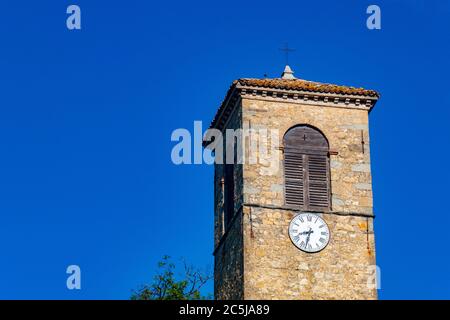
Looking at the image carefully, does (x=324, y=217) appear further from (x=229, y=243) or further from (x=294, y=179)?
(x=229, y=243)

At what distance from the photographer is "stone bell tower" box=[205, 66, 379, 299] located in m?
A: 35.3

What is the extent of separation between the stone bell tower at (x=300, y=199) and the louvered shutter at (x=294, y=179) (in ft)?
0.09

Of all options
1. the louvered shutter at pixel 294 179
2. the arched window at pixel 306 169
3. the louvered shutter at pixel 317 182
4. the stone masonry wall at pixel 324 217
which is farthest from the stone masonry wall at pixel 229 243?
the louvered shutter at pixel 317 182

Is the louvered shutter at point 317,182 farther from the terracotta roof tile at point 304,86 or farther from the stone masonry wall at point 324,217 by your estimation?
the terracotta roof tile at point 304,86

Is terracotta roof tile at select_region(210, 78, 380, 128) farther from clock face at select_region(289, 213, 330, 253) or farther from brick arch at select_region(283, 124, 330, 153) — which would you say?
clock face at select_region(289, 213, 330, 253)

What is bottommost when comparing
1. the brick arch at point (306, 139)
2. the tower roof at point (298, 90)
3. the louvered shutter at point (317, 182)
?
the louvered shutter at point (317, 182)

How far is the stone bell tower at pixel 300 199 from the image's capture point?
3528cm

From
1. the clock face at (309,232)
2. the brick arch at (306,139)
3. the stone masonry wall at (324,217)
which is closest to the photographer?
the stone masonry wall at (324,217)

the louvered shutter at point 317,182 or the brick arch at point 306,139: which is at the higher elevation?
the brick arch at point 306,139

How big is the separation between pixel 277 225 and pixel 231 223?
1804mm

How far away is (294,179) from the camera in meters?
36.5

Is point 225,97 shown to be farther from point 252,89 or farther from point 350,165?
point 350,165
